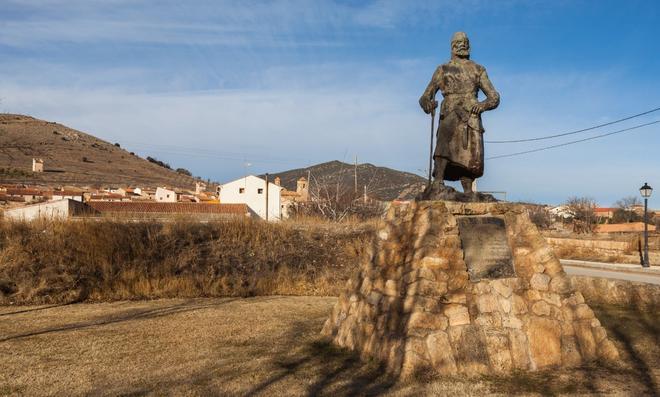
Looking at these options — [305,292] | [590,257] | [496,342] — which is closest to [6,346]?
[496,342]

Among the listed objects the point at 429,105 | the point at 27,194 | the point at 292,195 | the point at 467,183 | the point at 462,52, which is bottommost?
the point at 467,183

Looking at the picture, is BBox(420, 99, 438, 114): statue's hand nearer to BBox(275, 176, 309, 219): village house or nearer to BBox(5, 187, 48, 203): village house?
BBox(275, 176, 309, 219): village house

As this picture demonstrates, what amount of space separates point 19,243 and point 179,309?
17.3ft

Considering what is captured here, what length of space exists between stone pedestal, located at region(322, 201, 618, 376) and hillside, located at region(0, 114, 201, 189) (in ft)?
187

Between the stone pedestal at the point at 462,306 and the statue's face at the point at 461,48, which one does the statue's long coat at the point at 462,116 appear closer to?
the statue's face at the point at 461,48

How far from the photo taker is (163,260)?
1381 centimetres

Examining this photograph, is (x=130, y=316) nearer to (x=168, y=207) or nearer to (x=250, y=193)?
(x=168, y=207)

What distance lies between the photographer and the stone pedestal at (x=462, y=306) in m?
5.34

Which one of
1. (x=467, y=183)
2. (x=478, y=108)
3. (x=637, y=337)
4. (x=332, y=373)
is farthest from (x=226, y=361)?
(x=637, y=337)

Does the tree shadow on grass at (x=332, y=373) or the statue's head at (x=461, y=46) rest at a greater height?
the statue's head at (x=461, y=46)

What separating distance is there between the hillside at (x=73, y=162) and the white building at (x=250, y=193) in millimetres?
21903

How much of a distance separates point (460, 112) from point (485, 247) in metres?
1.67

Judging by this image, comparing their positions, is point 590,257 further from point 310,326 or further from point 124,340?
point 124,340

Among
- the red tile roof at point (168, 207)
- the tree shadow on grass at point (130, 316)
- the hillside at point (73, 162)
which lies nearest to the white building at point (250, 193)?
the red tile roof at point (168, 207)
